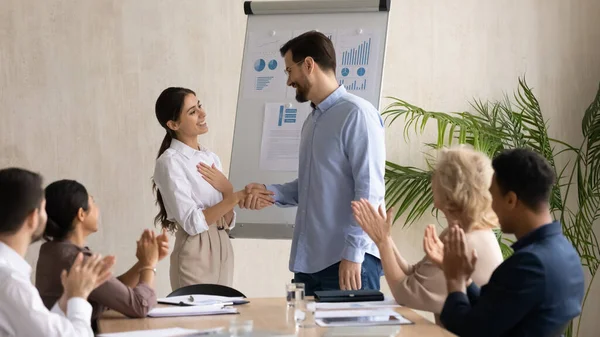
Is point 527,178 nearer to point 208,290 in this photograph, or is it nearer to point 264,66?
point 208,290

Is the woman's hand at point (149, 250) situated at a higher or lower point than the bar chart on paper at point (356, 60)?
lower

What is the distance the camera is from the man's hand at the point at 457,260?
2.53 m

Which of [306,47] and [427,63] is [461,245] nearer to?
[306,47]

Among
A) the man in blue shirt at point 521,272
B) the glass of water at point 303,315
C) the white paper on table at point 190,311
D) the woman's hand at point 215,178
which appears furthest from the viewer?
the woman's hand at point 215,178

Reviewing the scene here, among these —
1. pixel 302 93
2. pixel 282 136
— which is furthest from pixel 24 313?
pixel 282 136

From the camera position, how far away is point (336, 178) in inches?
150

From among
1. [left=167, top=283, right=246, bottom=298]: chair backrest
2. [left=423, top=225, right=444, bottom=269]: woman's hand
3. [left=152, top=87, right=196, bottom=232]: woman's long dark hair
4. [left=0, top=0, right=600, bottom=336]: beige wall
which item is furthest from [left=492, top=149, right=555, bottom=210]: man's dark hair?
[left=0, top=0, right=600, bottom=336]: beige wall

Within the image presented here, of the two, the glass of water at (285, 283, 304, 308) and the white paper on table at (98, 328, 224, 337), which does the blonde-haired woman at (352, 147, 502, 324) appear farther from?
the white paper on table at (98, 328, 224, 337)

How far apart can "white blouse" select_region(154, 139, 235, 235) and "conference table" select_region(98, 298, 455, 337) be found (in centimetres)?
106

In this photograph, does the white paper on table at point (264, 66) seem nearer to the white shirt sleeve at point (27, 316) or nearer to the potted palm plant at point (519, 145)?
the potted palm plant at point (519, 145)

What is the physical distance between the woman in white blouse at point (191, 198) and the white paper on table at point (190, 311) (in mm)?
1103

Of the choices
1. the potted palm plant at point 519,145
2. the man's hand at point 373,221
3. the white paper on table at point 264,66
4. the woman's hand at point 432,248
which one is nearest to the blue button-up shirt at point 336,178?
the man's hand at point 373,221

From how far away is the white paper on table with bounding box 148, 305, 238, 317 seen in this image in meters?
3.09

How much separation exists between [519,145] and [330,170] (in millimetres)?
2150
